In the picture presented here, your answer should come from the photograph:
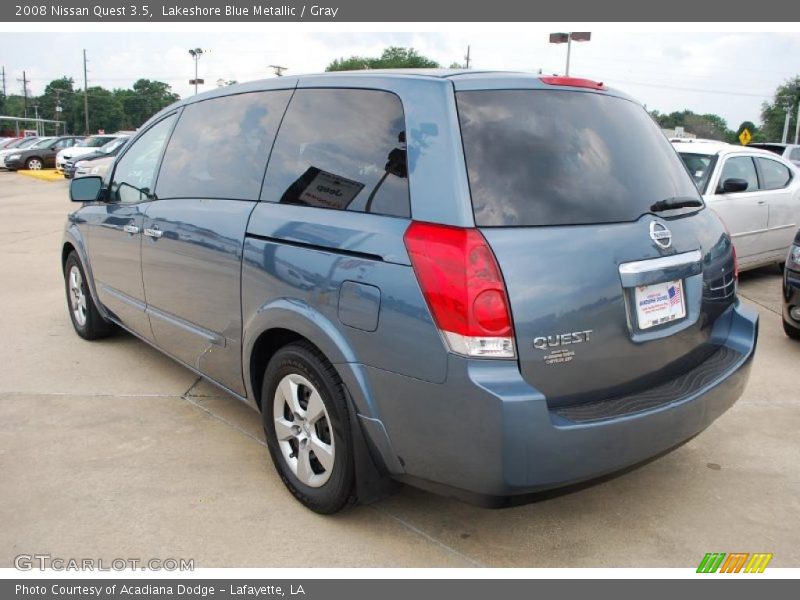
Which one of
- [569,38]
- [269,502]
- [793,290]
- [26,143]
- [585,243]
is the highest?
[569,38]

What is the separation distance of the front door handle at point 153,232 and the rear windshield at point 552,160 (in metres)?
2.09

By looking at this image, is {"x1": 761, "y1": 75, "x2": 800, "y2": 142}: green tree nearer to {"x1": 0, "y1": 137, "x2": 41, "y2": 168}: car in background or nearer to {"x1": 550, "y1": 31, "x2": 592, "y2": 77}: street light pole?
{"x1": 550, "y1": 31, "x2": 592, "y2": 77}: street light pole

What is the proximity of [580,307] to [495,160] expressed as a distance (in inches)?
23.9

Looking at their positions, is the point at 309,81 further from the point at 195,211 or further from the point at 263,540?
the point at 263,540

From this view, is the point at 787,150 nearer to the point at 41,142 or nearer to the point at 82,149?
the point at 82,149

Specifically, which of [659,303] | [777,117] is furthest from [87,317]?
[777,117]

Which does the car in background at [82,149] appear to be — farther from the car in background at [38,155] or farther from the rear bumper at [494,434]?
the rear bumper at [494,434]

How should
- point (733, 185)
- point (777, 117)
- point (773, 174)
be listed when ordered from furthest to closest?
point (777, 117) → point (773, 174) → point (733, 185)

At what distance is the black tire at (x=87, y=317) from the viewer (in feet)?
17.5

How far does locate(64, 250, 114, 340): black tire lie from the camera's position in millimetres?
5324

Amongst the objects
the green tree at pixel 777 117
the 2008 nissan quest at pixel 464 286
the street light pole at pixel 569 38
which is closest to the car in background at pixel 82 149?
the street light pole at pixel 569 38

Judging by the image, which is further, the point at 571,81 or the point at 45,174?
the point at 45,174

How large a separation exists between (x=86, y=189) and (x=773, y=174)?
24.2 feet

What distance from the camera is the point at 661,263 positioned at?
271 centimetres
